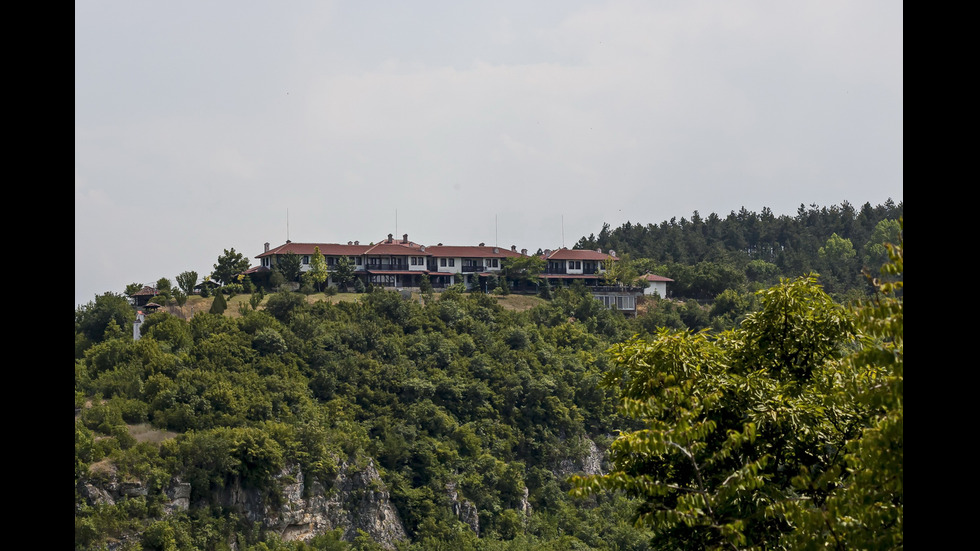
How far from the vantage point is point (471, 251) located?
4441 centimetres

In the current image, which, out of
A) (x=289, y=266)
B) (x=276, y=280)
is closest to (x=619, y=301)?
(x=289, y=266)

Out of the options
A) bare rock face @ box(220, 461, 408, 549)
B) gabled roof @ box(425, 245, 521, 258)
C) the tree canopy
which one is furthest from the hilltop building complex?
the tree canopy

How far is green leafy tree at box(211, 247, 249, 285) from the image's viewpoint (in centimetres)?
3706

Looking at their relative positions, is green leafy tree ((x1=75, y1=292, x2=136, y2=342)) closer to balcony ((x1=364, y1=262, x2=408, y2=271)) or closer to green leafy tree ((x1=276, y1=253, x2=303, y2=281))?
green leafy tree ((x1=276, y1=253, x2=303, y2=281))

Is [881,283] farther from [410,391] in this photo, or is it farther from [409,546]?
[410,391]

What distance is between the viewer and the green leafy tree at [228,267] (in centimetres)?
3706

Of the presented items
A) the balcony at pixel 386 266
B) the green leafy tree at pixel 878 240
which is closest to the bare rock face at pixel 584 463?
the balcony at pixel 386 266

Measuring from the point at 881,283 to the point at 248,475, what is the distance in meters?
24.3

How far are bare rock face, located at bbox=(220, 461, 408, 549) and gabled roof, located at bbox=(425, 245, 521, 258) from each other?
55.1 ft

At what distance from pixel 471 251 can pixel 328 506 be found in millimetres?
19770

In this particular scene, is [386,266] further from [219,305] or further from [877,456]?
[877,456]
